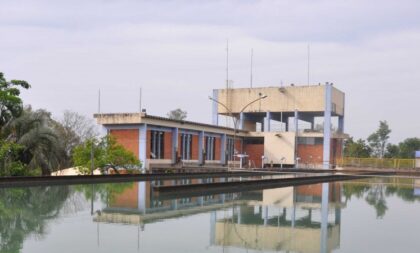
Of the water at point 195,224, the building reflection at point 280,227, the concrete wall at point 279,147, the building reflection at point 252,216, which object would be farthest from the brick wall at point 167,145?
the building reflection at point 280,227

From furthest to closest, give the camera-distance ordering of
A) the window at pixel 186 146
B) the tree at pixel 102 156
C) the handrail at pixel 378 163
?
the handrail at pixel 378 163
the window at pixel 186 146
the tree at pixel 102 156

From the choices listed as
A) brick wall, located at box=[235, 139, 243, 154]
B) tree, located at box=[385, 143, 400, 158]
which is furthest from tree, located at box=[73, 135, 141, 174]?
tree, located at box=[385, 143, 400, 158]

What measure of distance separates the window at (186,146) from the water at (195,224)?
84.4 ft

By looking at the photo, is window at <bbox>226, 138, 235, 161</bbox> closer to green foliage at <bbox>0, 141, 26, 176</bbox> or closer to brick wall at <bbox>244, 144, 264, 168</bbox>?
brick wall at <bbox>244, 144, 264, 168</bbox>

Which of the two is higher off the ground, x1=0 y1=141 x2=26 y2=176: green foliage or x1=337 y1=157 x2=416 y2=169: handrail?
x1=0 y1=141 x2=26 y2=176: green foliage

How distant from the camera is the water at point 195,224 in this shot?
25.6 feet

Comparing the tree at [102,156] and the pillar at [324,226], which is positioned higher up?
the tree at [102,156]

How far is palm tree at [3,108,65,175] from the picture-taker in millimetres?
24078

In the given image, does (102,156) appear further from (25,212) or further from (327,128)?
(327,128)

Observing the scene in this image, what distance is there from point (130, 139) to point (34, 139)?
12810mm

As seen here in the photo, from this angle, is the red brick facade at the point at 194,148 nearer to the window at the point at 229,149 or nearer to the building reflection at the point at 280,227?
the window at the point at 229,149

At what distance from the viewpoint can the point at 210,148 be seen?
46469 mm

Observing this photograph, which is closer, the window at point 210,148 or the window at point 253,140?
the window at point 210,148

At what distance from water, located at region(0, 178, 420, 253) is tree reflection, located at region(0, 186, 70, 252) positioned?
0.05 ft
